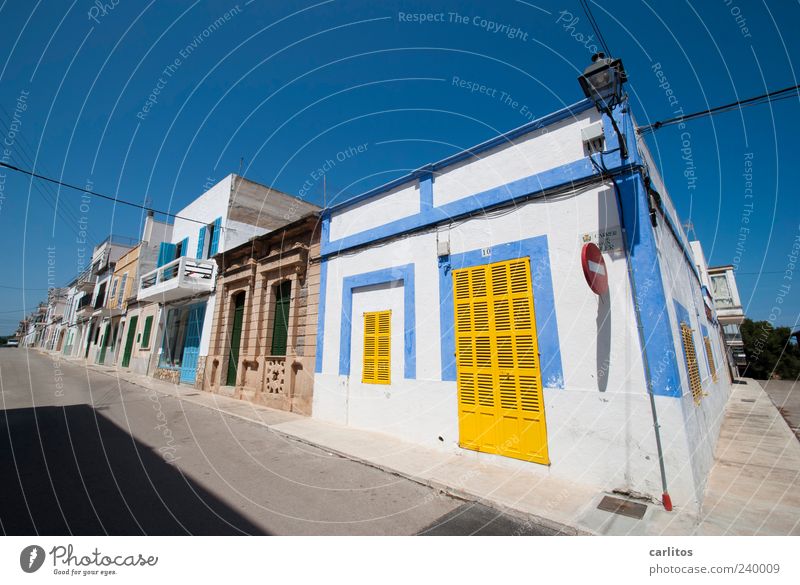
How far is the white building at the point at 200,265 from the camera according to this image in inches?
552

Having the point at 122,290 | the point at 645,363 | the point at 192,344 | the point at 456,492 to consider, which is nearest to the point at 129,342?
the point at 122,290

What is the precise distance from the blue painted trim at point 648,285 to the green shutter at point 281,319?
29.7 ft

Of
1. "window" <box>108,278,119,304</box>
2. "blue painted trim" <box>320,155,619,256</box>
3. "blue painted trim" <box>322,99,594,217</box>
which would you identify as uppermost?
"window" <box>108,278,119,304</box>

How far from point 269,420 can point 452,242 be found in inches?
251

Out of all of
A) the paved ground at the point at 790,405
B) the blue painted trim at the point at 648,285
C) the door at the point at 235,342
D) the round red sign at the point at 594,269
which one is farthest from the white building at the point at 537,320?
the door at the point at 235,342

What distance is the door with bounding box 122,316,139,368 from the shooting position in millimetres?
20653

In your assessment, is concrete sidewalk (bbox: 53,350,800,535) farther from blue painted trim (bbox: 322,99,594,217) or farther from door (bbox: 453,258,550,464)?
blue painted trim (bbox: 322,99,594,217)

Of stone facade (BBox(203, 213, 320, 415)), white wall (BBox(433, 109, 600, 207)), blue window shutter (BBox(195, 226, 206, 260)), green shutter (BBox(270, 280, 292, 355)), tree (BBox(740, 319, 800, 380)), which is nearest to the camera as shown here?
white wall (BBox(433, 109, 600, 207))

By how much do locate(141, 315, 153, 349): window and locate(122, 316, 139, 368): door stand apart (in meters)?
2.25

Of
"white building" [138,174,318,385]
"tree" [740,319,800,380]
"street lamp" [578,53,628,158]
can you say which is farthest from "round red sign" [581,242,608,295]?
"tree" [740,319,800,380]

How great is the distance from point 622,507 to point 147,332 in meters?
22.7

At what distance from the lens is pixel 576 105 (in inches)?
209

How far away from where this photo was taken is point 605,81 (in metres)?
4.31

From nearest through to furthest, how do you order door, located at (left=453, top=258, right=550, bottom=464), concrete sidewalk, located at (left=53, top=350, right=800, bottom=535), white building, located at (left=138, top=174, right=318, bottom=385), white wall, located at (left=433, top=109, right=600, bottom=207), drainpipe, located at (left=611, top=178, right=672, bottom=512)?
concrete sidewalk, located at (left=53, top=350, right=800, bottom=535), drainpipe, located at (left=611, top=178, right=672, bottom=512), door, located at (left=453, top=258, right=550, bottom=464), white wall, located at (left=433, top=109, right=600, bottom=207), white building, located at (left=138, top=174, right=318, bottom=385)
